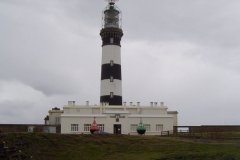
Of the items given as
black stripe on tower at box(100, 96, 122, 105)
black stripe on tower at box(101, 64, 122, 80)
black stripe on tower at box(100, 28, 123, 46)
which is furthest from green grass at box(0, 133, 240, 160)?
black stripe on tower at box(100, 28, 123, 46)

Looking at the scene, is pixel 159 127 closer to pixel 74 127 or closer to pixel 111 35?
pixel 74 127

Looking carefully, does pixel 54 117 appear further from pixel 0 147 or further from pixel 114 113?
pixel 0 147

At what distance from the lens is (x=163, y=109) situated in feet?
177

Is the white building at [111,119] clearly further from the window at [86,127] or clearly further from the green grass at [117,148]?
the green grass at [117,148]

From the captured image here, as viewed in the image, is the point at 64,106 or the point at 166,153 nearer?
the point at 166,153

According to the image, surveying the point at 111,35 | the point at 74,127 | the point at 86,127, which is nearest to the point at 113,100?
the point at 86,127

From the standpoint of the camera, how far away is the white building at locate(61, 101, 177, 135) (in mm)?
50812

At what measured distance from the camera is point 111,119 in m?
51.7

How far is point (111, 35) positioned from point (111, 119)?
1094cm

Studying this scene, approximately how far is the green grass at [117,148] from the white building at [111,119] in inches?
468

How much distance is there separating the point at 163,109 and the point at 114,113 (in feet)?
20.0

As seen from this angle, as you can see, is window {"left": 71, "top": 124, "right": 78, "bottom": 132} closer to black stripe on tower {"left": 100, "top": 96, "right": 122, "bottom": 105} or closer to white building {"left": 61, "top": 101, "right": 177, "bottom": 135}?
white building {"left": 61, "top": 101, "right": 177, "bottom": 135}

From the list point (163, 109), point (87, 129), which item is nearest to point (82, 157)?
point (87, 129)

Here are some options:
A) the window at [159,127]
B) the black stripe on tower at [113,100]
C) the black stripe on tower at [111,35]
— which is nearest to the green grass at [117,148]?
the window at [159,127]
